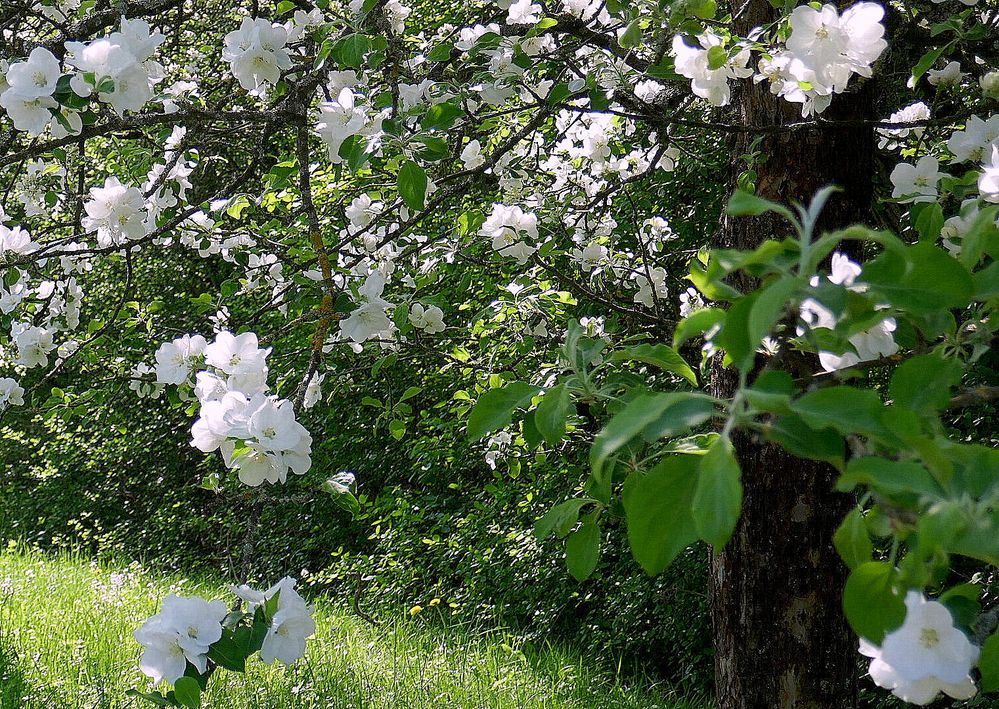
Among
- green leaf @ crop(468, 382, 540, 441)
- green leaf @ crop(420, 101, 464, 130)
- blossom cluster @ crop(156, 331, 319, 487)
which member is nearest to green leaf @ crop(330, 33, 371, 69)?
green leaf @ crop(420, 101, 464, 130)

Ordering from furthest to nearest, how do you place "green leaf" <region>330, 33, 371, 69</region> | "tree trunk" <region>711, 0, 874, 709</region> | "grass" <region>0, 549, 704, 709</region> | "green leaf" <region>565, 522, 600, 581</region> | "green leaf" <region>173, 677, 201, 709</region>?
"grass" <region>0, 549, 704, 709</region>
"tree trunk" <region>711, 0, 874, 709</region>
"green leaf" <region>330, 33, 371, 69</region>
"green leaf" <region>173, 677, 201, 709</region>
"green leaf" <region>565, 522, 600, 581</region>

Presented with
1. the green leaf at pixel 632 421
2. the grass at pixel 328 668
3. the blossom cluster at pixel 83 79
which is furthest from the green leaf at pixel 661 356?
the grass at pixel 328 668

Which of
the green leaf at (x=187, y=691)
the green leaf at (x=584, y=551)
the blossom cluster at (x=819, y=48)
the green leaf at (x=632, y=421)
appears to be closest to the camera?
the green leaf at (x=632, y=421)

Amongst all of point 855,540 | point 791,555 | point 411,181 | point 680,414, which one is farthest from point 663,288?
point 680,414

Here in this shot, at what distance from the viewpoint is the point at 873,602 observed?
0.64m

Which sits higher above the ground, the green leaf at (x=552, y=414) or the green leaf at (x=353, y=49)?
the green leaf at (x=353, y=49)

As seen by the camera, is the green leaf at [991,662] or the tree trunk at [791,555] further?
the tree trunk at [791,555]

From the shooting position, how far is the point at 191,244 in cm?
281

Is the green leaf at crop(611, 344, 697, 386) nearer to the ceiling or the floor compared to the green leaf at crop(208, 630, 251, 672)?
A: nearer to the ceiling

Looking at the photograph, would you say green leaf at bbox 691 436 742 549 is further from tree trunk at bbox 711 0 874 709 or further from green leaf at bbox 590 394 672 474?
tree trunk at bbox 711 0 874 709

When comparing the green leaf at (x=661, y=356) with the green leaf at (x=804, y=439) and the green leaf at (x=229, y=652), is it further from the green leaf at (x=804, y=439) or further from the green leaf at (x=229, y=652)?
the green leaf at (x=229, y=652)

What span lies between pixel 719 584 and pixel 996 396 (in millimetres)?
1034

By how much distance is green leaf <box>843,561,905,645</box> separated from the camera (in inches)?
25.0

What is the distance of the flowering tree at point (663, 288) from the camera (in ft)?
1.91
